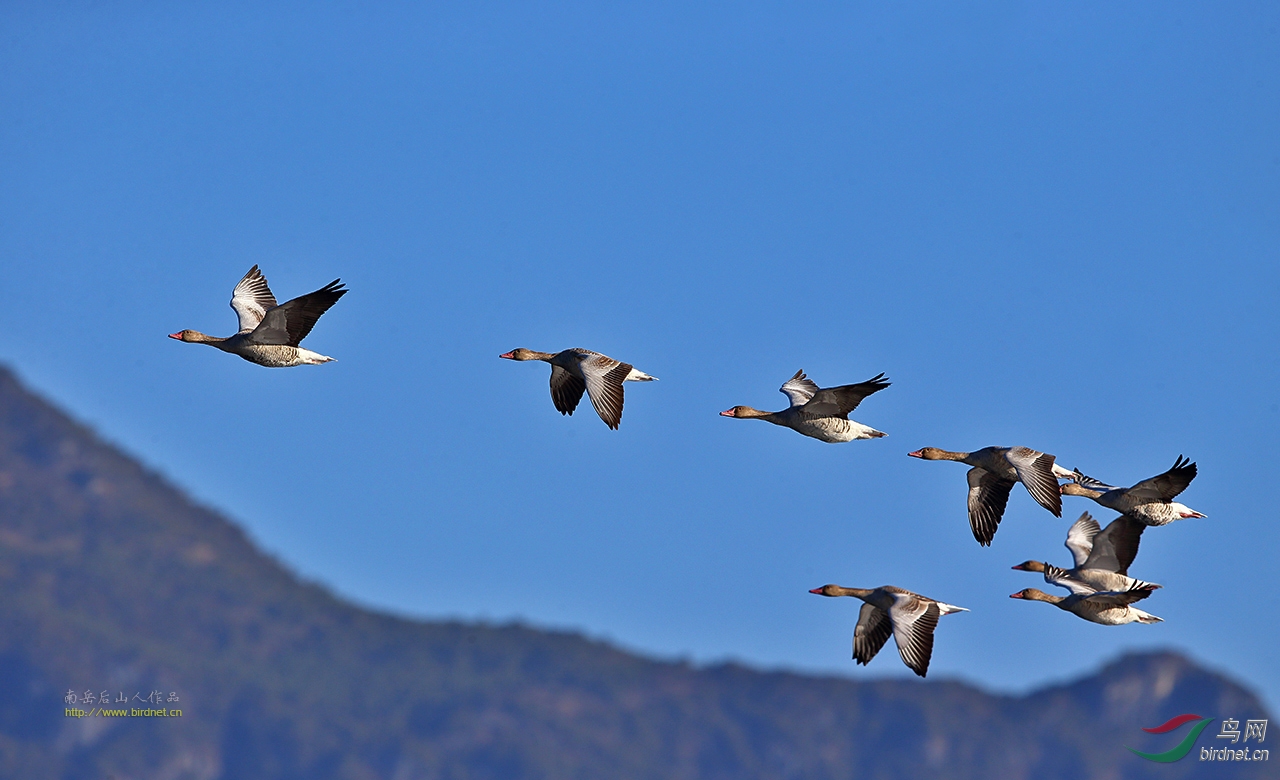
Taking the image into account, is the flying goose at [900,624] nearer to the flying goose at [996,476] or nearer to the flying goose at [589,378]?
the flying goose at [996,476]

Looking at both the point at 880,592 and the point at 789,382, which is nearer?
the point at 880,592

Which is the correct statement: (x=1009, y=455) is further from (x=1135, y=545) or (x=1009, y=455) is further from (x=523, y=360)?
(x=523, y=360)

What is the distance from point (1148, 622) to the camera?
29875 millimetres

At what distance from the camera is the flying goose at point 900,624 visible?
26953 millimetres

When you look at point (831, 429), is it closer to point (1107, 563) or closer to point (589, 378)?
point (589, 378)

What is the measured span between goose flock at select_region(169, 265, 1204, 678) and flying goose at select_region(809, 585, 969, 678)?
2cm

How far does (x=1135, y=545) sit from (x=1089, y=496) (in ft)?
4.78

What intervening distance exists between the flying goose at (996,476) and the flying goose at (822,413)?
1.97 m

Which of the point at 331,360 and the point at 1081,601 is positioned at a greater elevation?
the point at 331,360

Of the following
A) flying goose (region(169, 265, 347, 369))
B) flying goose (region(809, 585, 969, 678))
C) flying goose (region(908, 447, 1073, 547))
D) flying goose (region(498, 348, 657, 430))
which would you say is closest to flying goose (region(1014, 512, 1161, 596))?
flying goose (region(908, 447, 1073, 547))

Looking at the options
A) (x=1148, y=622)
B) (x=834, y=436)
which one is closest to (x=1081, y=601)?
(x=1148, y=622)

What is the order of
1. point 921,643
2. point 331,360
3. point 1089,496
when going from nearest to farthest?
point 921,643 < point 331,360 < point 1089,496

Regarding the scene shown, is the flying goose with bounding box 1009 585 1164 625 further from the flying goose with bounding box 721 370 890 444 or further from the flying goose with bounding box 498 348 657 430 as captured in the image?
the flying goose with bounding box 498 348 657 430

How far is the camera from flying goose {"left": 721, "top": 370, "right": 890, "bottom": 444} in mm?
28688
